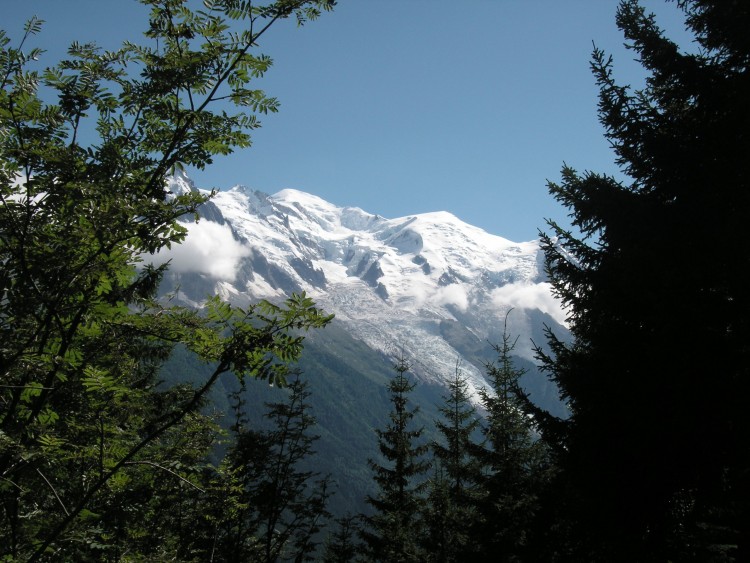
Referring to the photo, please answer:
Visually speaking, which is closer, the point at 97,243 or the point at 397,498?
the point at 97,243

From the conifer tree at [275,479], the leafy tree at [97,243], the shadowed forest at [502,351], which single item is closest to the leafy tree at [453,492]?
the shadowed forest at [502,351]

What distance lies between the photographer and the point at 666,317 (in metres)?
7.26

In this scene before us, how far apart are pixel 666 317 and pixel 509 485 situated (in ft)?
29.2

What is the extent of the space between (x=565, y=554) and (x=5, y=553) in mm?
9393

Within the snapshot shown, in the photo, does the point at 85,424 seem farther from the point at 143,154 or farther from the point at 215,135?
the point at 215,135

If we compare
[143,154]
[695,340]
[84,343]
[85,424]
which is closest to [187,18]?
[143,154]

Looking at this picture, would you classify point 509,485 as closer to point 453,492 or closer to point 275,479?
point 453,492

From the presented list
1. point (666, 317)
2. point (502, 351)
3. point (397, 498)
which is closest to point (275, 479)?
point (397, 498)

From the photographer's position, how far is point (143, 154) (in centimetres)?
361

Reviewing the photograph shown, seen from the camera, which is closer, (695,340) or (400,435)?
(695,340)

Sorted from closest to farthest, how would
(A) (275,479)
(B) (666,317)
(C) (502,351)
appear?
(B) (666,317), (C) (502,351), (A) (275,479)

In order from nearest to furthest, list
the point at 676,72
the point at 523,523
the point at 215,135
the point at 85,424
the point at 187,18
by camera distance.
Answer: the point at 187,18 → the point at 215,135 → the point at 85,424 → the point at 676,72 → the point at 523,523

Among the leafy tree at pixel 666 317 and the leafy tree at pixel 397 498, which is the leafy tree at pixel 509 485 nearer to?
the leafy tree at pixel 666 317

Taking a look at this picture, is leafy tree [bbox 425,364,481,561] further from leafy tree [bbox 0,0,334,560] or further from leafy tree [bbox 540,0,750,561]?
leafy tree [bbox 0,0,334,560]
